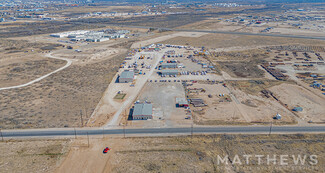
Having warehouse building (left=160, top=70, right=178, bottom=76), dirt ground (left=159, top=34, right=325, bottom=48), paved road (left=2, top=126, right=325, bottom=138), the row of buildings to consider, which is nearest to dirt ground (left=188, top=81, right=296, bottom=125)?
paved road (left=2, top=126, right=325, bottom=138)

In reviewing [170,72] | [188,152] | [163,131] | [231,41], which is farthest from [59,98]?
[231,41]

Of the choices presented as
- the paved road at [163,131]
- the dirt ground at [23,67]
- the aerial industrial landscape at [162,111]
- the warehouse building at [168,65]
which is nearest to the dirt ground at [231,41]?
the aerial industrial landscape at [162,111]

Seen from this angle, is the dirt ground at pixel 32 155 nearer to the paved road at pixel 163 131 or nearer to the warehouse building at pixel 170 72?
the paved road at pixel 163 131

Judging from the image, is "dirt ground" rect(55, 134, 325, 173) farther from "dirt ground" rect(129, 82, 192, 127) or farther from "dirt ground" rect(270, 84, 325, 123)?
"dirt ground" rect(270, 84, 325, 123)

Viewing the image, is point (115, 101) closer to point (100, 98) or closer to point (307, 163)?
point (100, 98)

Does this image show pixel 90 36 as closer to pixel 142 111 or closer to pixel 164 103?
pixel 164 103
